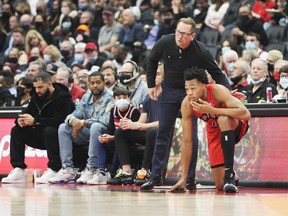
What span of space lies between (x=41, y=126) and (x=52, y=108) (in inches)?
13.3

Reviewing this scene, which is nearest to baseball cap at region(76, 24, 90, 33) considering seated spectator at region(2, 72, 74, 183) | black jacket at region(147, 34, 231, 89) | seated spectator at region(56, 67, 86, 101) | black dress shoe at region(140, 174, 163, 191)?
seated spectator at region(56, 67, 86, 101)

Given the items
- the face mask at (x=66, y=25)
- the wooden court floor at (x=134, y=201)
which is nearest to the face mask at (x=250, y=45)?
the wooden court floor at (x=134, y=201)

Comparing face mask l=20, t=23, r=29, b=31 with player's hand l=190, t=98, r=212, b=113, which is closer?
player's hand l=190, t=98, r=212, b=113

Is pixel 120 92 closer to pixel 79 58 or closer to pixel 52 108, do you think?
pixel 52 108

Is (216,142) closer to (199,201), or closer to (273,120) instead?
(273,120)


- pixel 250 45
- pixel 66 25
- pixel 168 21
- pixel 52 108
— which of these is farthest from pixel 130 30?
pixel 52 108

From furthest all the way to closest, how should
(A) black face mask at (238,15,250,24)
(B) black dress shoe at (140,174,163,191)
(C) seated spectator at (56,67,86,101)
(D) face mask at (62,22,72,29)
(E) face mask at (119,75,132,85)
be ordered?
(D) face mask at (62,22,72,29)
(A) black face mask at (238,15,250,24)
(C) seated spectator at (56,67,86,101)
(E) face mask at (119,75,132,85)
(B) black dress shoe at (140,174,163,191)

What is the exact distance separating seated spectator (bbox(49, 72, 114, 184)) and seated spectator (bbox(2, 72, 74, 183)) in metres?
0.22

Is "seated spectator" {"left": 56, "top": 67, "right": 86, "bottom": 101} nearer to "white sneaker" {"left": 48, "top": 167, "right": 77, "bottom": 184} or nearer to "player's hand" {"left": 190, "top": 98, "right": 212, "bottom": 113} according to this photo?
"white sneaker" {"left": 48, "top": 167, "right": 77, "bottom": 184}

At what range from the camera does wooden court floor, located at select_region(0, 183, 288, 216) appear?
9.12 m

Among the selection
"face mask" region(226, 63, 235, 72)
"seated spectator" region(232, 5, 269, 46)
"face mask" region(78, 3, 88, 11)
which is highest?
"face mask" region(78, 3, 88, 11)

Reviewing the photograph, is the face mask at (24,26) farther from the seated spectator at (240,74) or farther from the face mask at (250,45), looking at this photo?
the seated spectator at (240,74)

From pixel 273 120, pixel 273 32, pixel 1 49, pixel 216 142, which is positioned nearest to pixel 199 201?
pixel 216 142

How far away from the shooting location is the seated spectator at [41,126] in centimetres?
1490
